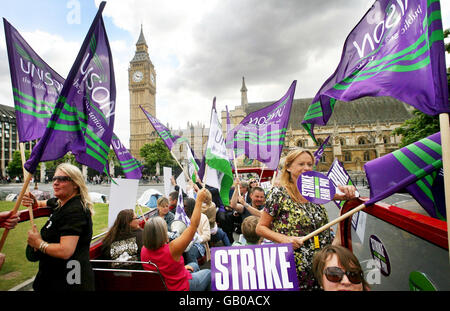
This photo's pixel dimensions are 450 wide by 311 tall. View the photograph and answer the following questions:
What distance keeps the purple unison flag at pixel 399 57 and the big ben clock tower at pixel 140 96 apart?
285 feet

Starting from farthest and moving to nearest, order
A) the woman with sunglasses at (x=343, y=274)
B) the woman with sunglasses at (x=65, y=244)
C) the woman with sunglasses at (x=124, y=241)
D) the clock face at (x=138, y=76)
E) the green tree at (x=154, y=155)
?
1. the clock face at (x=138, y=76)
2. the green tree at (x=154, y=155)
3. the woman with sunglasses at (x=124, y=241)
4. the woman with sunglasses at (x=65, y=244)
5. the woman with sunglasses at (x=343, y=274)

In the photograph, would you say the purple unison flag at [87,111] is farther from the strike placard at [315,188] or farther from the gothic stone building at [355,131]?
the gothic stone building at [355,131]

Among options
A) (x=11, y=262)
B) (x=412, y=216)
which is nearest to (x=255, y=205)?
(x=412, y=216)

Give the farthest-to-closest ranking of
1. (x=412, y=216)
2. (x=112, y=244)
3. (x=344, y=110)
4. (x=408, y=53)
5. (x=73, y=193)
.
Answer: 1. (x=344, y=110)
2. (x=112, y=244)
3. (x=73, y=193)
4. (x=408, y=53)
5. (x=412, y=216)

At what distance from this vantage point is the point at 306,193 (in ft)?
6.32

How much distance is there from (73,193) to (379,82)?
2966 millimetres

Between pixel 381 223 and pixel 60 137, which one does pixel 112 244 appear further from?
pixel 381 223

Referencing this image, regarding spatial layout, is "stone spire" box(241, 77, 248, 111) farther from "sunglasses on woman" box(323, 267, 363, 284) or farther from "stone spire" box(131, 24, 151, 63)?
"sunglasses on woman" box(323, 267, 363, 284)

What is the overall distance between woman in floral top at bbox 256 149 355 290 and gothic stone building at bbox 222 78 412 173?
45959 millimetres

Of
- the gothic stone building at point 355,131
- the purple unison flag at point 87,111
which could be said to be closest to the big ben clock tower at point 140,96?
the gothic stone building at point 355,131

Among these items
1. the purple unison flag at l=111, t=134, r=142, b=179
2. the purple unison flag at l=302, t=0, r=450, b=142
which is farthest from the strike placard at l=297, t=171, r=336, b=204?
the purple unison flag at l=111, t=134, r=142, b=179

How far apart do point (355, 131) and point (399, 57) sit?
5870cm

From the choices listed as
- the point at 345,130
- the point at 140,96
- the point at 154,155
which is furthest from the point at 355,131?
the point at 140,96

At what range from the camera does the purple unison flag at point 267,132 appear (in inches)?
186
